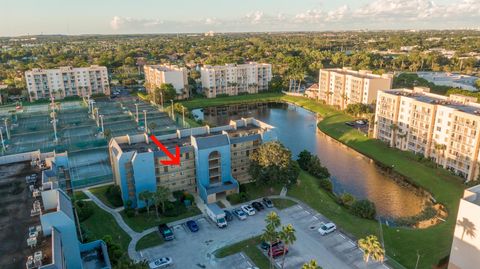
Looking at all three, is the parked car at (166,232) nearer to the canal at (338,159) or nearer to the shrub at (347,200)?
the shrub at (347,200)

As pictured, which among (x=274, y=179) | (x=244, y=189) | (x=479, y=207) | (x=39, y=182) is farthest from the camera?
(x=244, y=189)

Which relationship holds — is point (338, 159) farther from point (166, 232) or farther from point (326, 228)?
point (166, 232)

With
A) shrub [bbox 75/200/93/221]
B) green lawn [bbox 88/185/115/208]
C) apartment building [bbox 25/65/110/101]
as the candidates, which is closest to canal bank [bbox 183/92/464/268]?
green lawn [bbox 88/185/115/208]

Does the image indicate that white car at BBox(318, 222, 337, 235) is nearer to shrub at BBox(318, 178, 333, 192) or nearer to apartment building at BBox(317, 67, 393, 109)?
shrub at BBox(318, 178, 333, 192)

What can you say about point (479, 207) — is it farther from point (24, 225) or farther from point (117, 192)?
point (117, 192)

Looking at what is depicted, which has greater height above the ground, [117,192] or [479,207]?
[479,207]

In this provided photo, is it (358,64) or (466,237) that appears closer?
(466,237)

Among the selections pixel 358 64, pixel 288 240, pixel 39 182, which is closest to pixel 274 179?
pixel 288 240
